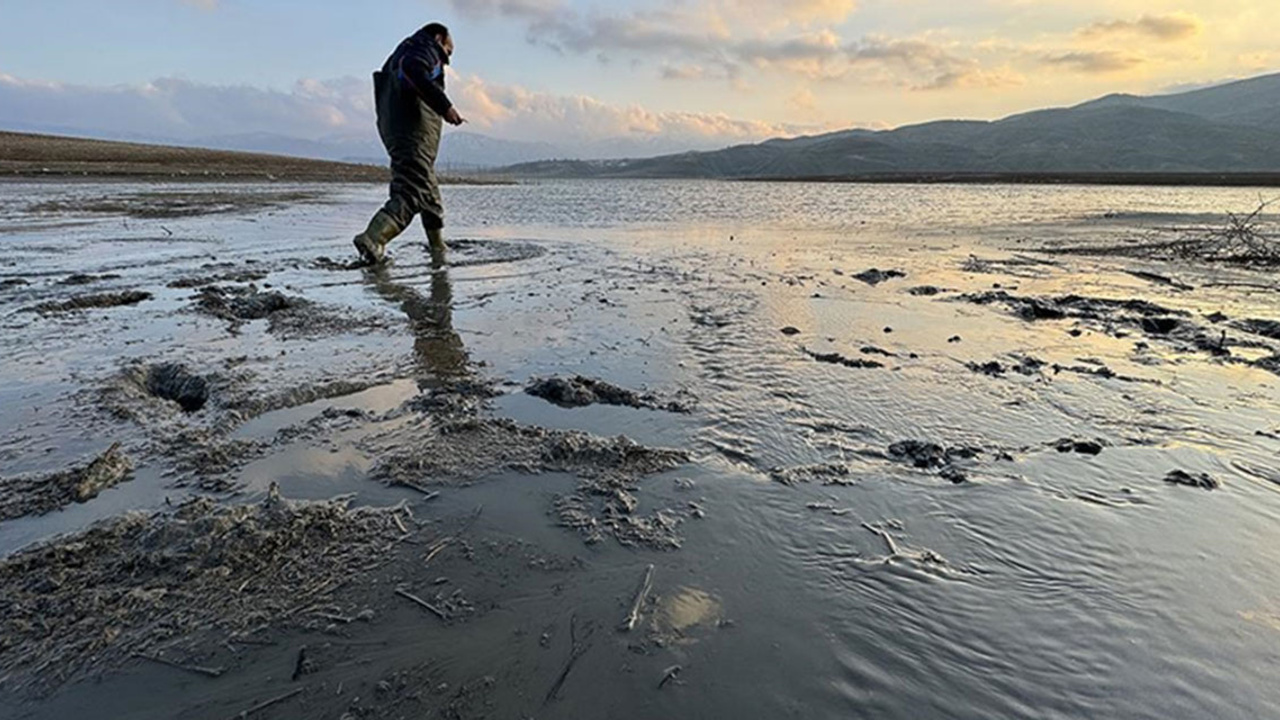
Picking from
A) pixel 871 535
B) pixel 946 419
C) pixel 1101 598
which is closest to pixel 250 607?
pixel 871 535

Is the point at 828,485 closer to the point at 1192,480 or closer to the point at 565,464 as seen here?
the point at 565,464

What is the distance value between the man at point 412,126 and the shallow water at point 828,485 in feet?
7.75

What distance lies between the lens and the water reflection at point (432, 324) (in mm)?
5520

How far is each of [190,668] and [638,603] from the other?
5.01 ft

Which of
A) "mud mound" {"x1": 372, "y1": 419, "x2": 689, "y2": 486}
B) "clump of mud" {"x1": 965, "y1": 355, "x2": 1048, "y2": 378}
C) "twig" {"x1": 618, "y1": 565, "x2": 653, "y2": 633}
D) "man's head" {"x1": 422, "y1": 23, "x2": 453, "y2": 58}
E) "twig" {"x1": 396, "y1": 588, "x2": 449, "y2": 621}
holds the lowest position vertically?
"twig" {"x1": 396, "y1": 588, "x2": 449, "y2": 621}

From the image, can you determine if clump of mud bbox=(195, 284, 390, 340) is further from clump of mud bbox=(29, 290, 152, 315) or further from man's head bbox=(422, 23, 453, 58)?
man's head bbox=(422, 23, 453, 58)

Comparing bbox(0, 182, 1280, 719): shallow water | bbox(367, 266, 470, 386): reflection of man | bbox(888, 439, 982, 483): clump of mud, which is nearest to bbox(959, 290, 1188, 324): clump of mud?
bbox(0, 182, 1280, 719): shallow water

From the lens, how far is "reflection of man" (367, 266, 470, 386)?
559cm

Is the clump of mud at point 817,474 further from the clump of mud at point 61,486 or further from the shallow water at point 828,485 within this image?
the clump of mud at point 61,486

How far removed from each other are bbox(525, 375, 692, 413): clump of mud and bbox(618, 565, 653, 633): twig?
2.04 metres

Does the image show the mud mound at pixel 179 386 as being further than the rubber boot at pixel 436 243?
No

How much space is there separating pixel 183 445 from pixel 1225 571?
5279mm

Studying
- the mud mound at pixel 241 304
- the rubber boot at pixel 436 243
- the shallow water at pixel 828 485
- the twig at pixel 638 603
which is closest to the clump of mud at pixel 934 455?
the shallow water at pixel 828 485

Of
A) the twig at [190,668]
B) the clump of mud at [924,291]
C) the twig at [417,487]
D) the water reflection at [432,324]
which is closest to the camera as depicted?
the twig at [190,668]
